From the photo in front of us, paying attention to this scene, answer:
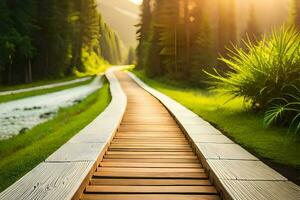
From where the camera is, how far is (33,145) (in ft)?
30.2

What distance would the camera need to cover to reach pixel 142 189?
4246 mm

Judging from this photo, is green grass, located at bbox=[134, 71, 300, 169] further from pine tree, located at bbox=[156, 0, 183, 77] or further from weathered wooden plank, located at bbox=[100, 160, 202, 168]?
pine tree, located at bbox=[156, 0, 183, 77]

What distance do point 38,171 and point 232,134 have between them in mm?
4365

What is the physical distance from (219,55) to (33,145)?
13.3 metres

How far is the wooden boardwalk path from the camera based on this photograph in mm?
4141

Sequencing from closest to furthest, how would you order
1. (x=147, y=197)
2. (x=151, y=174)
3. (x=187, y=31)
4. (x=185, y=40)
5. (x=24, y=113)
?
(x=147, y=197) < (x=151, y=174) < (x=24, y=113) < (x=187, y=31) < (x=185, y=40)

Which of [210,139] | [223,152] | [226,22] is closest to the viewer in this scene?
[223,152]

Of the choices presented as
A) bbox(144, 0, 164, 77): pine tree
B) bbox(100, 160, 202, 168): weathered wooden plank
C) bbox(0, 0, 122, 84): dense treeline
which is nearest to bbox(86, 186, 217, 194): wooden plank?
bbox(100, 160, 202, 168): weathered wooden plank

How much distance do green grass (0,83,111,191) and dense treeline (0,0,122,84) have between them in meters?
18.6

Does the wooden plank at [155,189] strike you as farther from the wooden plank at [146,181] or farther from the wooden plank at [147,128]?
the wooden plank at [147,128]

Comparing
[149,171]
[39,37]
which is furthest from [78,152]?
[39,37]

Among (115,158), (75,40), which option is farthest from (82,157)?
(75,40)

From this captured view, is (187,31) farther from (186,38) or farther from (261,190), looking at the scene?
(261,190)

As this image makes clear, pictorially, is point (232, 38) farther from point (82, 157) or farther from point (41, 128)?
point (82, 157)
